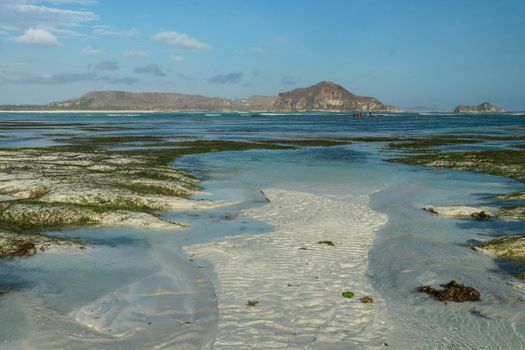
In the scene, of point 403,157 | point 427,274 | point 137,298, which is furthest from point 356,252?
point 403,157

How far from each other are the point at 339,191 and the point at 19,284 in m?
21.4

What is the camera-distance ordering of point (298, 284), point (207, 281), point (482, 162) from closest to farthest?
point (298, 284) < point (207, 281) < point (482, 162)

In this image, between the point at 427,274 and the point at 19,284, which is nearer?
the point at 19,284

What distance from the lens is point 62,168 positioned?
122 feet

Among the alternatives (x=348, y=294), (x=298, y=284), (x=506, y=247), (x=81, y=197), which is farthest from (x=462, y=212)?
(x=81, y=197)

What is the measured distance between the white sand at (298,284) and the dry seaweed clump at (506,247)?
4499 mm

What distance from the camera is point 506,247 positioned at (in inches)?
711

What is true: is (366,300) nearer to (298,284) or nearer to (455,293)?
(298,284)

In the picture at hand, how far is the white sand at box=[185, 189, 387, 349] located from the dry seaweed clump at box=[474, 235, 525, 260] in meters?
4.50

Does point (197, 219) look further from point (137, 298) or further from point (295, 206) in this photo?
point (137, 298)

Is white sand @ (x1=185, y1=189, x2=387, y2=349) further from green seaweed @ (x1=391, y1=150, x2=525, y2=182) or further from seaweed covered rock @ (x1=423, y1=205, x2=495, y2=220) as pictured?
green seaweed @ (x1=391, y1=150, x2=525, y2=182)

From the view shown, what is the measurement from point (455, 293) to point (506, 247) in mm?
5894

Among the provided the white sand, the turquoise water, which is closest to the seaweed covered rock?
the turquoise water

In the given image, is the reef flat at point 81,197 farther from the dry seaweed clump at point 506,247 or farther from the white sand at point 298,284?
the dry seaweed clump at point 506,247
